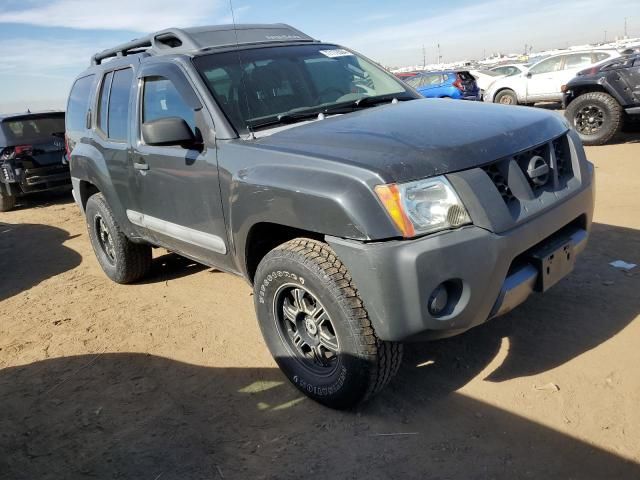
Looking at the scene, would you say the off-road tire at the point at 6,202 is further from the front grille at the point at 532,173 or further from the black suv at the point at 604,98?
the black suv at the point at 604,98

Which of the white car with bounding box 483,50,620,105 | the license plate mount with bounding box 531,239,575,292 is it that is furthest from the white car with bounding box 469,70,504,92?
the license plate mount with bounding box 531,239,575,292

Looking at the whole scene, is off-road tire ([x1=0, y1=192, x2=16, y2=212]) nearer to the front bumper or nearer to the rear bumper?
the rear bumper

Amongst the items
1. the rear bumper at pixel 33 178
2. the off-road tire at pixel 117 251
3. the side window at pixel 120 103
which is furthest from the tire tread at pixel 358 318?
the rear bumper at pixel 33 178

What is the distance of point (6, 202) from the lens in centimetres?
982

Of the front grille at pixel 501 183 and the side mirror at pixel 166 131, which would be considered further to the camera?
the side mirror at pixel 166 131

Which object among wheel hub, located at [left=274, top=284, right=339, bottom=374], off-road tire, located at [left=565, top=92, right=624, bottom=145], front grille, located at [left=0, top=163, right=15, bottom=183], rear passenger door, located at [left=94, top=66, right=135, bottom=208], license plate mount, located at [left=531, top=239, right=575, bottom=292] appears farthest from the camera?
front grille, located at [left=0, top=163, right=15, bottom=183]

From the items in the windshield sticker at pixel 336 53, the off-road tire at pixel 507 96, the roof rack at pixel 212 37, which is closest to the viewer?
the roof rack at pixel 212 37

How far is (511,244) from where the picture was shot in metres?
2.39

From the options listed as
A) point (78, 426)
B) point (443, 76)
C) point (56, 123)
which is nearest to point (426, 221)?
point (78, 426)

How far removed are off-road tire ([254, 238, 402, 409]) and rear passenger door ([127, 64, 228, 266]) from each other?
60cm

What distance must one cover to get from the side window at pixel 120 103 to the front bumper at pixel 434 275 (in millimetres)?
2428

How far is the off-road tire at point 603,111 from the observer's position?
8852 millimetres

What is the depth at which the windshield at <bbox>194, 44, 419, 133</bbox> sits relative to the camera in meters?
3.26

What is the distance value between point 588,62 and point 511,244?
48.9 feet
